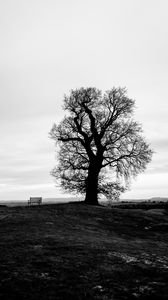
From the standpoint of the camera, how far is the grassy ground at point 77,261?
966 cm

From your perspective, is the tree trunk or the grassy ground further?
the tree trunk

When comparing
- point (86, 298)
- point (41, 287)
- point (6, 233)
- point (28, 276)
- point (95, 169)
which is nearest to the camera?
point (86, 298)

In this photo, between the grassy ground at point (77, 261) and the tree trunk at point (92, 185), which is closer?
the grassy ground at point (77, 261)

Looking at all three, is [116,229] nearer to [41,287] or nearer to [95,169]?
[41,287]

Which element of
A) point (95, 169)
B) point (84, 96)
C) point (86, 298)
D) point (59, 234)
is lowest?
point (86, 298)

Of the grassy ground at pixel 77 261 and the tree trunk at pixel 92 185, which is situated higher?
the tree trunk at pixel 92 185

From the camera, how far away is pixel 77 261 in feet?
41.8

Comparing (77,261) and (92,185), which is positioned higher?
(92,185)

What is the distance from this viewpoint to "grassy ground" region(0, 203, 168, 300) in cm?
966

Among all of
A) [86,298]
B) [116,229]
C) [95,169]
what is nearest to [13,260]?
[86,298]

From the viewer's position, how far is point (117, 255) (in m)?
14.4

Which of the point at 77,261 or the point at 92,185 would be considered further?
the point at 92,185

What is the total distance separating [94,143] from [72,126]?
3.35 m

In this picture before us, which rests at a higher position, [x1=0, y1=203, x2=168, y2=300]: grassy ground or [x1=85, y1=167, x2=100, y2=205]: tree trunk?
[x1=85, y1=167, x2=100, y2=205]: tree trunk
